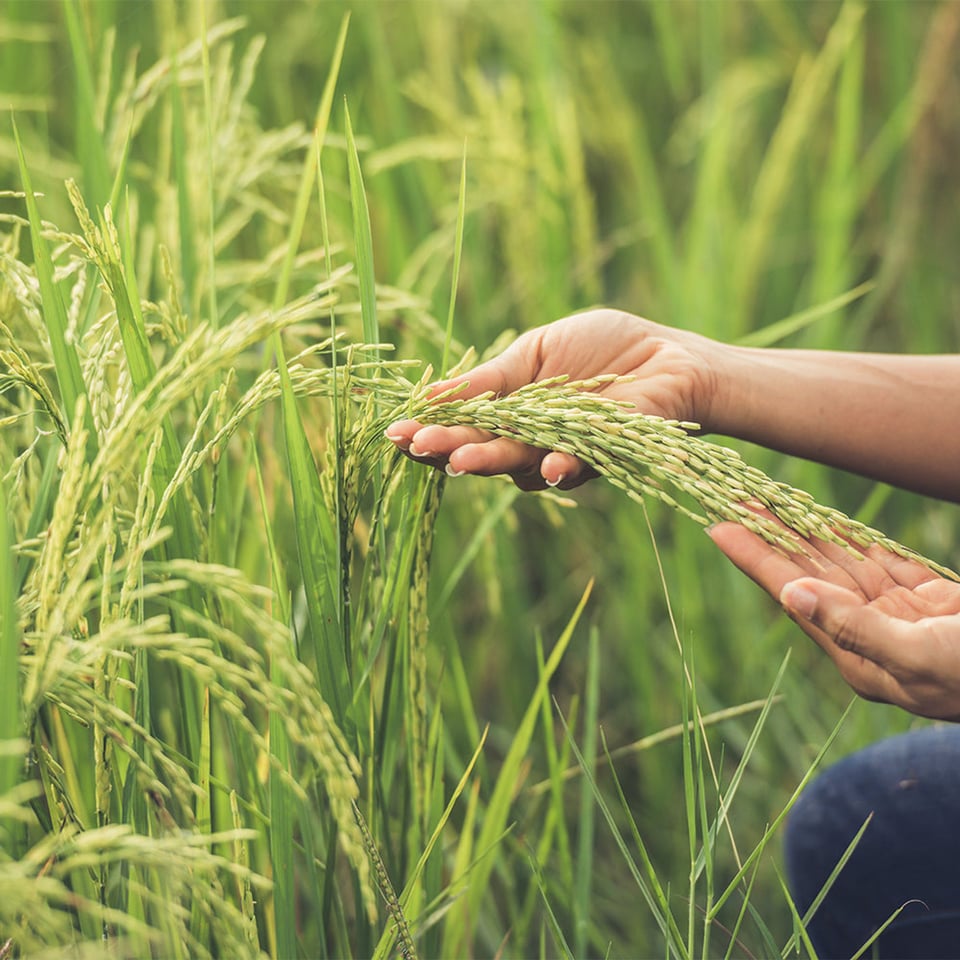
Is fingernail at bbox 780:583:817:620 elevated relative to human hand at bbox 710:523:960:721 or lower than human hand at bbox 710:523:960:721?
elevated

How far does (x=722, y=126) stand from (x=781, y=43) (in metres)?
0.95

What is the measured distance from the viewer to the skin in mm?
912

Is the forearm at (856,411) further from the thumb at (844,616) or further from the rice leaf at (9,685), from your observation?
the rice leaf at (9,685)

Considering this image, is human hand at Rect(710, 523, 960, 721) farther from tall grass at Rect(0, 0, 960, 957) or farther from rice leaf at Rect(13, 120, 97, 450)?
rice leaf at Rect(13, 120, 97, 450)

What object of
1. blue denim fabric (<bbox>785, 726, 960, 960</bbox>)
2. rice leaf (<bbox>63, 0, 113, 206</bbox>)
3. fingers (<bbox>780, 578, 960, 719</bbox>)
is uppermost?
rice leaf (<bbox>63, 0, 113, 206</bbox>)

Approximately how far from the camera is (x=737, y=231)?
91.3 inches

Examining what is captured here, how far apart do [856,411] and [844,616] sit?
45 centimetres

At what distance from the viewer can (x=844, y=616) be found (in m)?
0.90

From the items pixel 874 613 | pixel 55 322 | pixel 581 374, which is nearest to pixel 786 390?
pixel 581 374

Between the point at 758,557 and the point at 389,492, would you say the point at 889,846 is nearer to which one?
the point at 758,557

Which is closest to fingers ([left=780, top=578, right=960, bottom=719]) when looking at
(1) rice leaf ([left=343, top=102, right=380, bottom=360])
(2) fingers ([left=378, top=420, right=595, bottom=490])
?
(2) fingers ([left=378, top=420, right=595, bottom=490])

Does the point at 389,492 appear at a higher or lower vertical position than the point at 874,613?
higher

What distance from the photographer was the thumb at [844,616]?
0.90m

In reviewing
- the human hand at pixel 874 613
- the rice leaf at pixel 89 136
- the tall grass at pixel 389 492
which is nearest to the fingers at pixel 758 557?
the human hand at pixel 874 613
